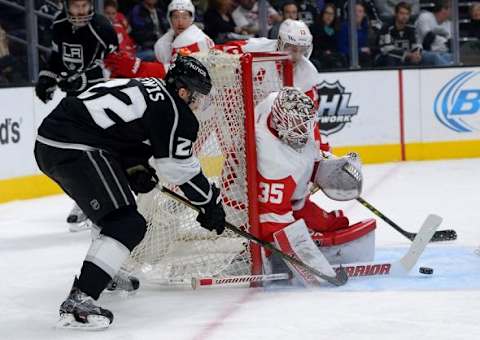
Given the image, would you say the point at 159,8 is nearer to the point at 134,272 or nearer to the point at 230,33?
the point at 230,33

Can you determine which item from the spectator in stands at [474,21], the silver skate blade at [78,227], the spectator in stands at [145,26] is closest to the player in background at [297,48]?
the silver skate blade at [78,227]

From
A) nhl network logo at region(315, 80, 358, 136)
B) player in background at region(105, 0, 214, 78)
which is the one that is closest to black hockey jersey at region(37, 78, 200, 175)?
player in background at region(105, 0, 214, 78)

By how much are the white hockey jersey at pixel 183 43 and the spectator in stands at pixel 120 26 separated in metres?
1.89

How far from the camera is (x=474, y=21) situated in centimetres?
864

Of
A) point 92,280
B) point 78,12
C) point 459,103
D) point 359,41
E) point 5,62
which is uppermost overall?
point 78,12

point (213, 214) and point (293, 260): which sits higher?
point (213, 214)

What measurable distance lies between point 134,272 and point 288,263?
0.61 metres

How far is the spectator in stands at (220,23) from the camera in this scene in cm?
835

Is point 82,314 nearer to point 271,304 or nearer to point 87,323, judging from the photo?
point 87,323

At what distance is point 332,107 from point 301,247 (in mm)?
4259

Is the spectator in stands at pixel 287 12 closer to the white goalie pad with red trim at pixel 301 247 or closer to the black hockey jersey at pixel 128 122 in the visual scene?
the white goalie pad with red trim at pixel 301 247

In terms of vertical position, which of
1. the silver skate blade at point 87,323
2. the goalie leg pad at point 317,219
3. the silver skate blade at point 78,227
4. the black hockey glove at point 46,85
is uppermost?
the black hockey glove at point 46,85

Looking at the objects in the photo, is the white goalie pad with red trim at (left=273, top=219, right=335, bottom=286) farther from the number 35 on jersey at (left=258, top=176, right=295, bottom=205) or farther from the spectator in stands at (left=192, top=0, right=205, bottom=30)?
the spectator in stands at (left=192, top=0, right=205, bottom=30)

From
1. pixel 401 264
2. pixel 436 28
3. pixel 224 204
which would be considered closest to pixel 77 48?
pixel 224 204
